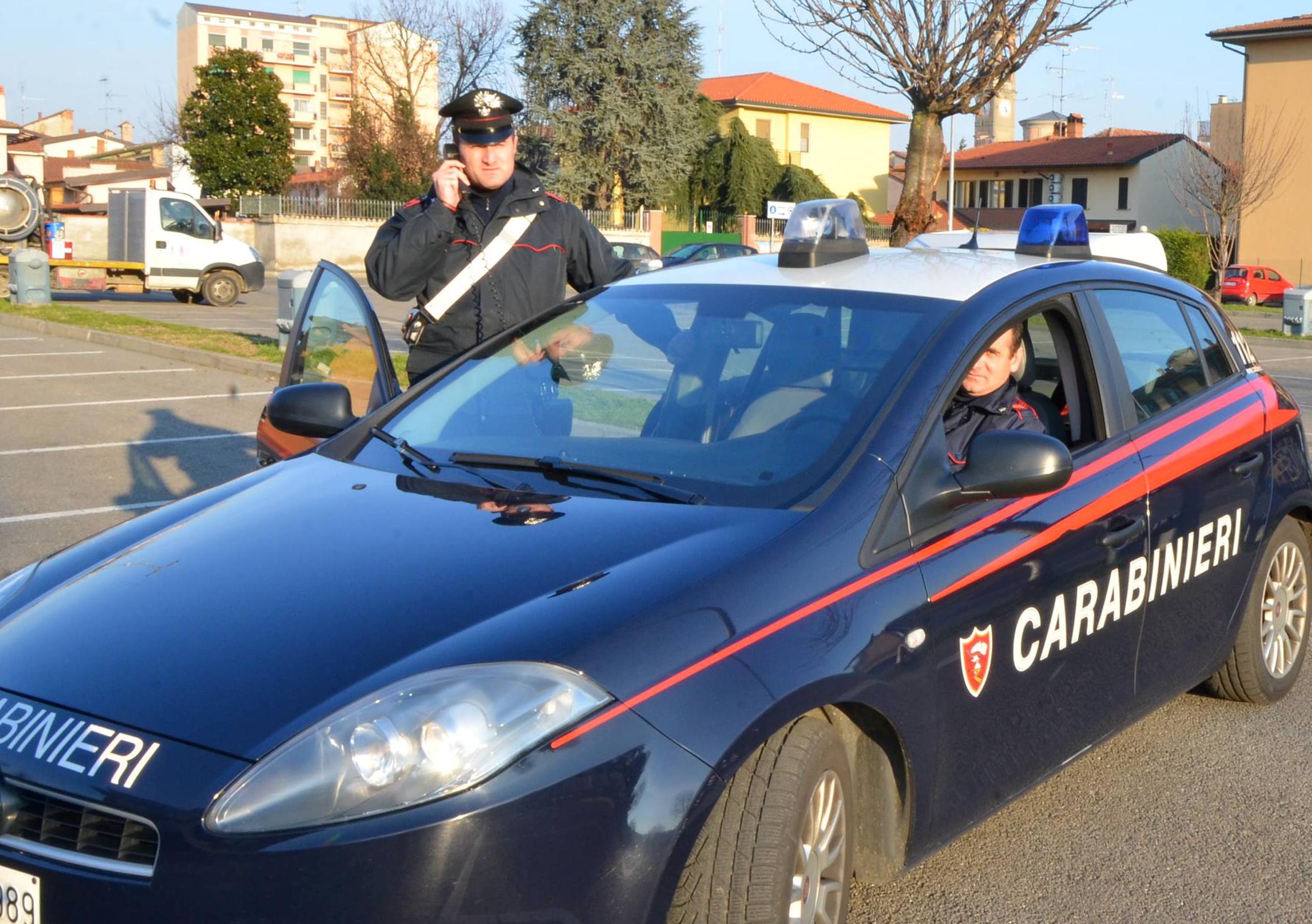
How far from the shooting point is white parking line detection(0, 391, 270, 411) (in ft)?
39.8

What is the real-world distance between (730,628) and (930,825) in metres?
0.84

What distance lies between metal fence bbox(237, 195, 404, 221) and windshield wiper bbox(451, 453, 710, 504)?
A: 146 feet

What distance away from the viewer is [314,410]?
396cm

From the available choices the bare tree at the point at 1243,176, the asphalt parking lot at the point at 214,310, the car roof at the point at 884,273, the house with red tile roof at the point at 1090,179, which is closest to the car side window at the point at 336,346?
the car roof at the point at 884,273

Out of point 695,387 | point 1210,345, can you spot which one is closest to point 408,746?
point 695,387

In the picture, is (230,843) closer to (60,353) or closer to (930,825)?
(930,825)

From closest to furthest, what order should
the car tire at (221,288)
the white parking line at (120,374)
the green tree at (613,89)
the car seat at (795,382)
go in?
the car seat at (795,382) → the white parking line at (120,374) → the car tire at (221,288) → the green tree at (613,89)

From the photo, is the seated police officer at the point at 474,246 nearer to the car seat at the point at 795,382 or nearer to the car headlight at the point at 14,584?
the car seat at the point at 795,382

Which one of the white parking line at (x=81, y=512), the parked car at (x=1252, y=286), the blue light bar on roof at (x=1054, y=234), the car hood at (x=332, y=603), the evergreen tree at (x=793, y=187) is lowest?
the white parking line at (x=81, y=512)

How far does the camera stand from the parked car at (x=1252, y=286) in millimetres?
42219

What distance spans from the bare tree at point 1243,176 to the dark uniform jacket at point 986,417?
1415 inches

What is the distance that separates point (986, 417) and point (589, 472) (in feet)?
3.95

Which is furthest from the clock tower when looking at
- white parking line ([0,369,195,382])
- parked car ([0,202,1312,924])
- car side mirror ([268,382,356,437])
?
car side mirror ([268,382,356,437])

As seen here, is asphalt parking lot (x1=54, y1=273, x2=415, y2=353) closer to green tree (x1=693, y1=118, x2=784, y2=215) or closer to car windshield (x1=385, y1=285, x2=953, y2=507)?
car windshield (x1=385, y1=285, x2=953, y2=507)
